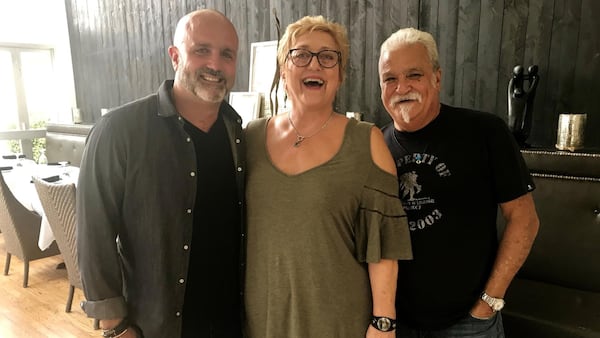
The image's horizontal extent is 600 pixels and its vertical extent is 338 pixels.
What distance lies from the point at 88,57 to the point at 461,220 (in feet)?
20.5

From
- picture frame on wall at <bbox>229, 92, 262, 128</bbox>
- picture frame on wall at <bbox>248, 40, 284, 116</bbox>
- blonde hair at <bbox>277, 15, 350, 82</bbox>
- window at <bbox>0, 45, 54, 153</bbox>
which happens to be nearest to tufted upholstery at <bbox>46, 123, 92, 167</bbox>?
window at <bbox>0, 45, 54, 153</bbox>

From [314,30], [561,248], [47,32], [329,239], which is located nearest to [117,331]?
[329,239]

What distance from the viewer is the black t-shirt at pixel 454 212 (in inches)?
52.1

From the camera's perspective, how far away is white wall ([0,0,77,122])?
5.88 meters

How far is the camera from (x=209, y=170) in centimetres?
139

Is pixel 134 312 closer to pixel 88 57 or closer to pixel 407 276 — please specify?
pixel 407 276

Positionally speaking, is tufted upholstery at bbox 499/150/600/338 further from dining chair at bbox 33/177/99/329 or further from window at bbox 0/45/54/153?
window at bbox 0/45/54/153

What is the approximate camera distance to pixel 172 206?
4.27 feet

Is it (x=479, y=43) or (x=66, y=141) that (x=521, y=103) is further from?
(x=66, y=141)

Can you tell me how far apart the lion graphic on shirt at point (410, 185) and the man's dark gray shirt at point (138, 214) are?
21.5 inches

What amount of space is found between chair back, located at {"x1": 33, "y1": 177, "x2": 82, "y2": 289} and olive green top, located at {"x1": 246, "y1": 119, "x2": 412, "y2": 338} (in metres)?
1.99

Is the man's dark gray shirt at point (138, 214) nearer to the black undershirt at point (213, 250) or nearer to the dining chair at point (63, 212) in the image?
the black undershirt at point (213, 250)

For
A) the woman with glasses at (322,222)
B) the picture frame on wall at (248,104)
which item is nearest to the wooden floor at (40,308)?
the picture frame on wall at (248,104)

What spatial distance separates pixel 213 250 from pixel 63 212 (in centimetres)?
191
